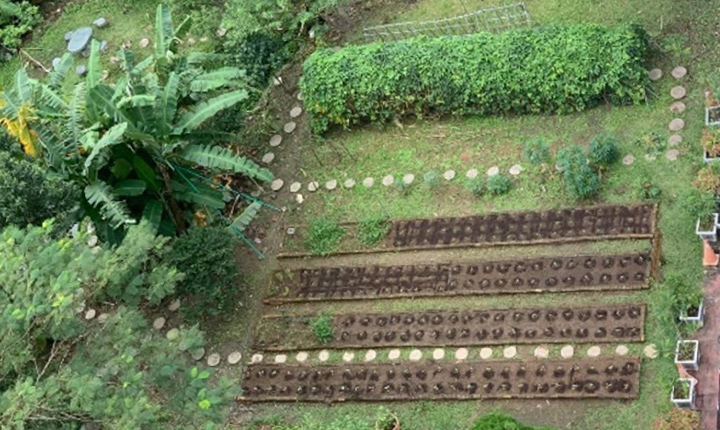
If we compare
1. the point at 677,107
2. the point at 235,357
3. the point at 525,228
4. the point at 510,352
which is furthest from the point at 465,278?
the point at 677,107

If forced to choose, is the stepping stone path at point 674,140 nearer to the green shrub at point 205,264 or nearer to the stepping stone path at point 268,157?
the stepping stone path at point 268,157

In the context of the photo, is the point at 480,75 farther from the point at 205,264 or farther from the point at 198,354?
the point at 198,354

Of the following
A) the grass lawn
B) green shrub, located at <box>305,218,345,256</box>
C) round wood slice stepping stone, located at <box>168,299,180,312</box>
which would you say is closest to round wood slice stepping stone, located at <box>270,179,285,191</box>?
the grass lawn

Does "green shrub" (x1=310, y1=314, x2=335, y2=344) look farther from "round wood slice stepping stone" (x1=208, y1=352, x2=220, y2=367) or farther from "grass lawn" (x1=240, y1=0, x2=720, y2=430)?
"round wood slice stepping stone" (x1=208, y1=352, x2=220, y2=367)

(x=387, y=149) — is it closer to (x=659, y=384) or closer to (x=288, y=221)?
(x=288, y=221)

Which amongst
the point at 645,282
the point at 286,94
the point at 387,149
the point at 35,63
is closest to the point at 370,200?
the point at 387,149

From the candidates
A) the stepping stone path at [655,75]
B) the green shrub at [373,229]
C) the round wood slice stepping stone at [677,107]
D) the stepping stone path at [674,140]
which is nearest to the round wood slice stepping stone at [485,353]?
the green shrub at [373,229]
